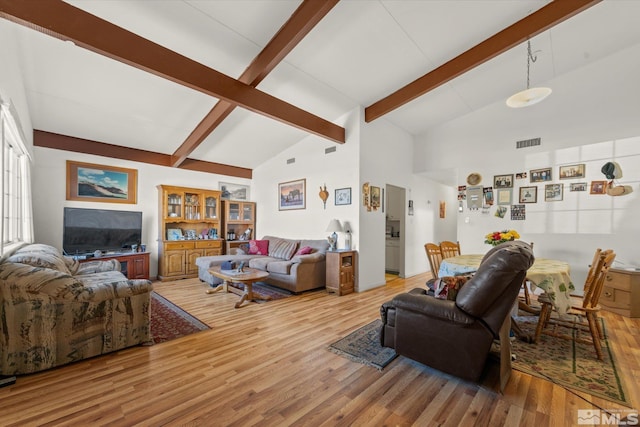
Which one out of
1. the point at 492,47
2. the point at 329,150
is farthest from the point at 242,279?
the point at 492,47

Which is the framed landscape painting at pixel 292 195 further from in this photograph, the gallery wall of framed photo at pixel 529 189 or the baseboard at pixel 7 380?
the baseboard at pixel 7 380

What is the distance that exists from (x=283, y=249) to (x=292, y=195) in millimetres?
1332

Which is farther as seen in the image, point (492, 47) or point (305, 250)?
point (305, 250)

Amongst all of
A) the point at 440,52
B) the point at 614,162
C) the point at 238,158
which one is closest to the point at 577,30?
the point at 440,52

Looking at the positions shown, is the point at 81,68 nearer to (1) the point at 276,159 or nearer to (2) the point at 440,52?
(1) the point at 276,159

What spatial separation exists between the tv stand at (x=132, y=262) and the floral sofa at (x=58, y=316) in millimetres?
2344

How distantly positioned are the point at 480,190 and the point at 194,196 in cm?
639

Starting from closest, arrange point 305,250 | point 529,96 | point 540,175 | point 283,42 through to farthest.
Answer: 1. point 283,42
2. point 529,96
3. point 540,175
4. point 305,250

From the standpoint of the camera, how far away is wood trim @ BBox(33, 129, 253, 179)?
4.69 metres

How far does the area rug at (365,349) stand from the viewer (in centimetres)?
238

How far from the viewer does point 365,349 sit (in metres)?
2.59

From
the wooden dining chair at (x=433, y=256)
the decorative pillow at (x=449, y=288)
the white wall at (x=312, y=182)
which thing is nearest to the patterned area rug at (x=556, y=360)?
the decorative pillow at (x=449, y=288)

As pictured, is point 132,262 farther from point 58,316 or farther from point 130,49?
point 130,49

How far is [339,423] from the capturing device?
165cm
